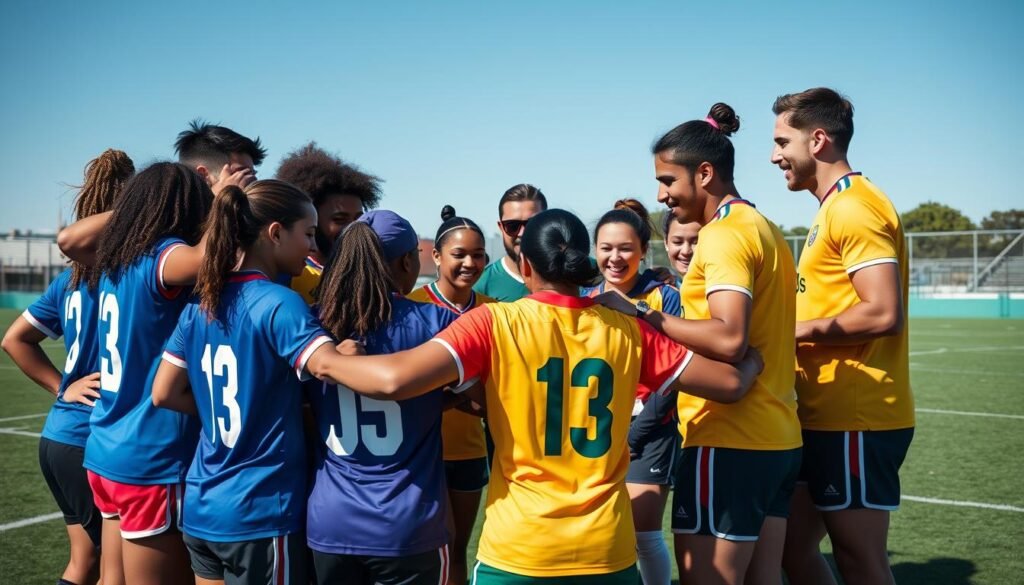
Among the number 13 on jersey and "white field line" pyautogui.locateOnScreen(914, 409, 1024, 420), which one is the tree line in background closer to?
"white field line" pyautogui.locateOnScreen(914, 409, 1024, 420)

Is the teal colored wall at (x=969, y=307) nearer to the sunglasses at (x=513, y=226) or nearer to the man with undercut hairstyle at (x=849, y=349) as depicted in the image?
the sunglasses at (x=513, y=226)

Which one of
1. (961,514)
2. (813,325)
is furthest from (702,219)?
(961,514)

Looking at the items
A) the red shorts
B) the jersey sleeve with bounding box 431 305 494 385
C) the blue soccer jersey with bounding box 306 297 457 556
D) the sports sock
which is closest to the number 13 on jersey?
the jersey sleeve with bounding box 431 305 494 385

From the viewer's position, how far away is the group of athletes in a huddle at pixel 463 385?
266 centimetres

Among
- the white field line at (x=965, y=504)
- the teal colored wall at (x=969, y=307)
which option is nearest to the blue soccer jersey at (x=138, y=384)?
the white field line at (x=965, y=504)

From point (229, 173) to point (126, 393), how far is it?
A: 118 centimetres

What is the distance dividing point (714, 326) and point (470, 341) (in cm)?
84

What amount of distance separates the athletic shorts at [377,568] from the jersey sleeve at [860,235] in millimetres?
2024

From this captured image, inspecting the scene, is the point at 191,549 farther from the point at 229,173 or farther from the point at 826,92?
the point at 826,92

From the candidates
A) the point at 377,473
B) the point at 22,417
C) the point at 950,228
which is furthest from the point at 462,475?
the point at 950,228

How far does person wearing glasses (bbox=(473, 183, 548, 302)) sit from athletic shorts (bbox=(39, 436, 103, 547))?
243 centimetres

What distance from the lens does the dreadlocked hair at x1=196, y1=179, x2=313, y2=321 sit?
2850 mm

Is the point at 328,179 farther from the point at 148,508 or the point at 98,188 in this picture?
the point at 148,508

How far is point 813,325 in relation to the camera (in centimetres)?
345
